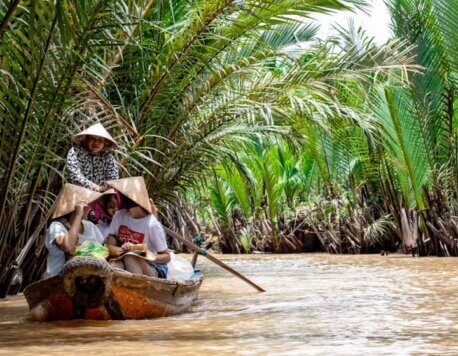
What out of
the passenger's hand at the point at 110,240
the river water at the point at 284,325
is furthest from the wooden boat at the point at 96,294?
the passenger's hand at the point at 110,240

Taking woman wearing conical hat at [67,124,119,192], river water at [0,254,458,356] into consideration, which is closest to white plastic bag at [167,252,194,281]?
river water at [0,254,458,356]

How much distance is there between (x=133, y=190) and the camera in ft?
19.4

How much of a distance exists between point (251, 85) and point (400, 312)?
4646 mm

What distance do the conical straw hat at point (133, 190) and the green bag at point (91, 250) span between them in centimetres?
40

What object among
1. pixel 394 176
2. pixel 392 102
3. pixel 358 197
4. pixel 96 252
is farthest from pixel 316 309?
pixel 358 197

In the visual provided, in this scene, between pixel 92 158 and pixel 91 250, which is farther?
pixel 92 158

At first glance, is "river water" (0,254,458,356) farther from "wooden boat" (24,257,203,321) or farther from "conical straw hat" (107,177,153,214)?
"conical straw hat" (107,177,153,214)

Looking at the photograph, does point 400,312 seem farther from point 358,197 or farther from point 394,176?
point 358,197

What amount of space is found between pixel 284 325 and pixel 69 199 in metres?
1.70

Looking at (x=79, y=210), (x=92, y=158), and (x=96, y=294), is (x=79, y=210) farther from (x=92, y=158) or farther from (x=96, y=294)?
(x=92, y=158)

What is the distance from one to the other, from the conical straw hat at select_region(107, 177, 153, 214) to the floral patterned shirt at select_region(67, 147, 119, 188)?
0.69 metres

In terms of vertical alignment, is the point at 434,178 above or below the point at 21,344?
above

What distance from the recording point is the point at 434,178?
12.5 m

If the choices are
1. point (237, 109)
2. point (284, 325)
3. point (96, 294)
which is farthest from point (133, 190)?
point (237, 109)
